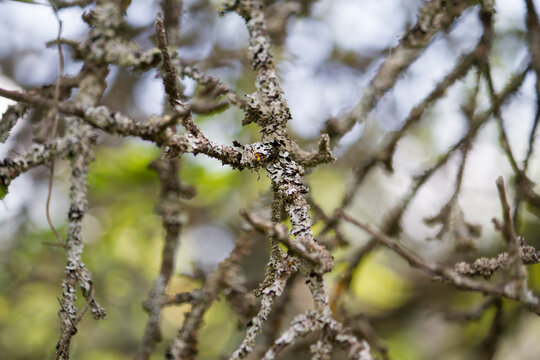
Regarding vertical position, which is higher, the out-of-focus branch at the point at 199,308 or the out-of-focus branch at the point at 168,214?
the out-of-focus branch at the point at 168,214

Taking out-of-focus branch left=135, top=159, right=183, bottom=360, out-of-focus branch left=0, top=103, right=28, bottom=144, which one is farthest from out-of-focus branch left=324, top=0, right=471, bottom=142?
out-of-focus branch left=0, top=103, right=28, bottom=144

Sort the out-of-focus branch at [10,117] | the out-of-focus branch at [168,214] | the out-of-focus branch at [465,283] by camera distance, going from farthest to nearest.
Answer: the out-of-focus branch at [168,214] → the out-of-focus branch at [10,117] → the out-of-focus branch at [465,283]

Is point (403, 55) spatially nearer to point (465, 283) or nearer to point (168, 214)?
point (465, 283)

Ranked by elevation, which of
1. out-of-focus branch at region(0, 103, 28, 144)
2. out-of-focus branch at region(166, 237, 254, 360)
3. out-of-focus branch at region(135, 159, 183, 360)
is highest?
out-of-focus branch at region(135, 159, 183, 360)

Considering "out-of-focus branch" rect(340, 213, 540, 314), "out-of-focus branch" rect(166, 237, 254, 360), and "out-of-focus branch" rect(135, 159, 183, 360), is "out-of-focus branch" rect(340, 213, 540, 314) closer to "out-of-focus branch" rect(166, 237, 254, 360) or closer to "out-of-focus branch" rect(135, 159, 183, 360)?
"out-of-focus branch" rect(166, 237, 254, 360)

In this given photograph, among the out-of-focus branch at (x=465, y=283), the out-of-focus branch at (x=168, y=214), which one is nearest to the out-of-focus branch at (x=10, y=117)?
the out-of-focus branch at (x=168, y=214)

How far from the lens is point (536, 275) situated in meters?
2.02

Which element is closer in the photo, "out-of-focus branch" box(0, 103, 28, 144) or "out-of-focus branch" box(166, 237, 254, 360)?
"out-of-focus branch" box(166, 237, 254, 360)

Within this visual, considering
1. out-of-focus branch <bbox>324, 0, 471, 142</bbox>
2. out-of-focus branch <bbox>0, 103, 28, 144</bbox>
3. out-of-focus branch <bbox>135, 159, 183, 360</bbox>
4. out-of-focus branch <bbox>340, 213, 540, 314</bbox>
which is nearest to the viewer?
out-of-focus branch <bbox>340, 213, 540, 314</bbox>

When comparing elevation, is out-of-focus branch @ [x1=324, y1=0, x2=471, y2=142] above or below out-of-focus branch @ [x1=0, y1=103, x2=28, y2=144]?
above

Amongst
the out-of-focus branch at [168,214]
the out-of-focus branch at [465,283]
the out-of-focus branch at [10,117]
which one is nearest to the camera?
the out-of-focus branch at [465,283]

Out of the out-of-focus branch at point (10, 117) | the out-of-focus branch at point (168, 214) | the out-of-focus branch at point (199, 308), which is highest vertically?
the out-of-focus branch at point (168, 214)

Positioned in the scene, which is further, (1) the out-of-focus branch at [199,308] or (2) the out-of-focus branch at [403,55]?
(2) the out-of-focus branch at [403,55]

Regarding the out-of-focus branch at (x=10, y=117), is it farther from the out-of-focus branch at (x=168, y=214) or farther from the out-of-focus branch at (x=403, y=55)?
the out-of-focus branch at (x=403, y=55)
